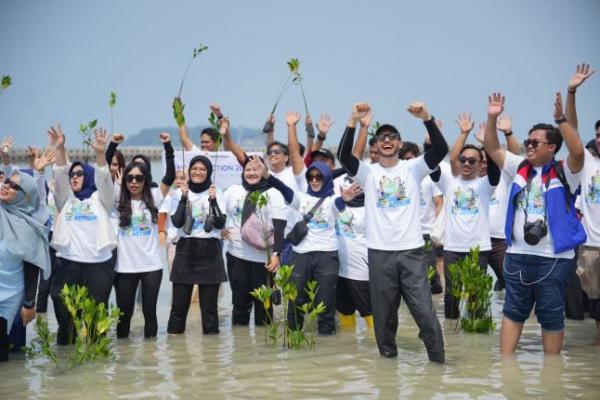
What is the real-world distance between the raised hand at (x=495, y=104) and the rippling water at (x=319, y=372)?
7.05ft

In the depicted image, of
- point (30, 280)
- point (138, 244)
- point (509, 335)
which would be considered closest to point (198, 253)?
point (138, 244)

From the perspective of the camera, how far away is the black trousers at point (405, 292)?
7508 millimetres

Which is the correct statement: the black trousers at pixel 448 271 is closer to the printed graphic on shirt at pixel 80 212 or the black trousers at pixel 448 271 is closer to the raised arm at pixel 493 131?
the raised arm at pixel 493 131

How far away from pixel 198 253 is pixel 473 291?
9.72 ft

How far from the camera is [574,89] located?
742cm

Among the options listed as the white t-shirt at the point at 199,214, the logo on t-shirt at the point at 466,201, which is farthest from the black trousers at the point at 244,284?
the logo on t-shirt at the point at 466,201

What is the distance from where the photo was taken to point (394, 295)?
7.70 metres

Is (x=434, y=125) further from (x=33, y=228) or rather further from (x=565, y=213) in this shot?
(x=33, y=228)

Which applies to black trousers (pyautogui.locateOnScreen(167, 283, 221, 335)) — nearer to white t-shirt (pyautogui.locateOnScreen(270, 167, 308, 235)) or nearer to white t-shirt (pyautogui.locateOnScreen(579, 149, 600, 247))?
white t-shirt (pyautogui.locateOnScreen(270, 167, 308, 235))

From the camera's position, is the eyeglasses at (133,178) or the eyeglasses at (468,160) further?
the eyeglasses at (468,160)

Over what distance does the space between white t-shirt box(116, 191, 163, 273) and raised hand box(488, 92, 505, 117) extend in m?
3.78

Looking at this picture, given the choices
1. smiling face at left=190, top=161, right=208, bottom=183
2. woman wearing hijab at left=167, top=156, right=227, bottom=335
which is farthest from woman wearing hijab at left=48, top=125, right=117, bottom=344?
smiling face at left=190, top=161, right=208, bottom=183

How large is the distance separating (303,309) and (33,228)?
8.62 ft

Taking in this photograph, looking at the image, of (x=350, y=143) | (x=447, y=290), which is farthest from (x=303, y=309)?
(x=447, y=290)
